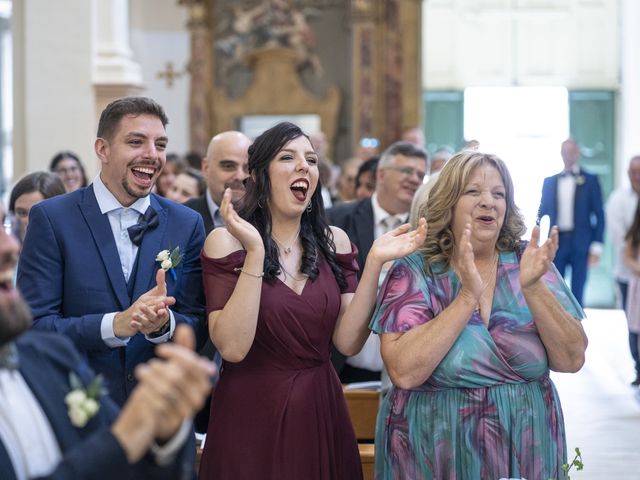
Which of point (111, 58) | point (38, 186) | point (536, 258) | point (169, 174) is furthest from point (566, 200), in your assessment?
point (536, 258)

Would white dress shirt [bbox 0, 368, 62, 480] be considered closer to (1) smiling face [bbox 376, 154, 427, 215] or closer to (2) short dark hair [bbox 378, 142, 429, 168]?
(1) smiling face [bbox 376, 154, 427, 215]

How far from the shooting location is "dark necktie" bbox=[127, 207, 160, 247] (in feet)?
13.8

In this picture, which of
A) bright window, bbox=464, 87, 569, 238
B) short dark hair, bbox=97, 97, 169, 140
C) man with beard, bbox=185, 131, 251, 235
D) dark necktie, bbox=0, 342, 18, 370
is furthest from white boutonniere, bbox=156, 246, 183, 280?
bright window, bbox=464, 87, 569, 238

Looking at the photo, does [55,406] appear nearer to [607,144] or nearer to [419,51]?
[419,51]

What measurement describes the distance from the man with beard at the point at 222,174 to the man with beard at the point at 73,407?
A: 10.8 ft

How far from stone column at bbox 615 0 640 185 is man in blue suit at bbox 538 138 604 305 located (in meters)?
3.14

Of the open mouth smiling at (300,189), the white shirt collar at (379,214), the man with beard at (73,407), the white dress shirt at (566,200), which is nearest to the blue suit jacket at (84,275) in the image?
the open mouth smiling at (300,189)

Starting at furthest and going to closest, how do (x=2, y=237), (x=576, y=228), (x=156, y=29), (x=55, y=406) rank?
(x=156, y=29) < (x=576, y=228) < (x=55, y=406) < (x=2, y=237)

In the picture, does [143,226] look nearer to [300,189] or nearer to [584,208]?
[300,189]

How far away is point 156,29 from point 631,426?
1247 cm

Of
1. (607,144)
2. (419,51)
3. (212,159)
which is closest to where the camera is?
(212,159)

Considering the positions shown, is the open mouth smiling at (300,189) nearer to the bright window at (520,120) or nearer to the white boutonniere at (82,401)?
the white boutonniere at (82,401)

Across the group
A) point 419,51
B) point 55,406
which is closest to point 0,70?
point 419,51

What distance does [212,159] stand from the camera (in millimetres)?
6348
